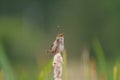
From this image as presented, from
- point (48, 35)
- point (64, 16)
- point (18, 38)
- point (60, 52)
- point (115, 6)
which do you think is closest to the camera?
point (60, 52)

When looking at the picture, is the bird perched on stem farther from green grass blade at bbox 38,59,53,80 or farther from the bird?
green grass blade at bbox 38,59,53,80

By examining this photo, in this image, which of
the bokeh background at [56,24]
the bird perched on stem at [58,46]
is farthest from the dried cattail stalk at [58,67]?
the bokeh background at [56,24]

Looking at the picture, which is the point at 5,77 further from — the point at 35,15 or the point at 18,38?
the point at 35,15

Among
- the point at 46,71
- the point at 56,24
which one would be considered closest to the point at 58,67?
the point at 46,71

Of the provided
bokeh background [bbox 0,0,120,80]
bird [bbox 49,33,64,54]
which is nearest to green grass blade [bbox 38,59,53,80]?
bird [bbox 49,33,64,54]

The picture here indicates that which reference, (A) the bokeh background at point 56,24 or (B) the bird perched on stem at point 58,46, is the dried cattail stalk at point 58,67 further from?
(A) the bokeh background at point 56,24

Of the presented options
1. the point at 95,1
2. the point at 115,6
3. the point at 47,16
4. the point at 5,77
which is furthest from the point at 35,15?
the point at 5,77

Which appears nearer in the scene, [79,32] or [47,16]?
[79,32]

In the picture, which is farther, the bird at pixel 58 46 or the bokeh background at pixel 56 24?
the bokeh background at pixel 56 24

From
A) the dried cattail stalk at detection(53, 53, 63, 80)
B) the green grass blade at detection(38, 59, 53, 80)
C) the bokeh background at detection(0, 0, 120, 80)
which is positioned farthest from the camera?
the bokeh background at detection(0, 0, 120, 80)

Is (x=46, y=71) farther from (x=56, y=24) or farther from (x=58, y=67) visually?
(x=56, y=24)

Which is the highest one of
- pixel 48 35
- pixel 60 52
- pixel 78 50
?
pixel 48 35
